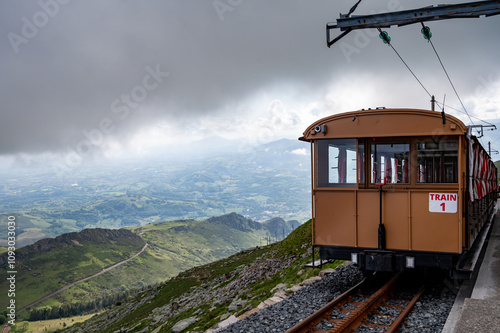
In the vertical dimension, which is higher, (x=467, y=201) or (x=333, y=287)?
(x=467, y=201)

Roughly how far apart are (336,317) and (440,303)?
2999mm

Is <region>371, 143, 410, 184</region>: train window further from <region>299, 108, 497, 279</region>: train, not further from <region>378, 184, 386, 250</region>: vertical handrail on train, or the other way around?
<region>378, 184, 386, 250</region>: vertical handrail on train

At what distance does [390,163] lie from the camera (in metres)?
11.3

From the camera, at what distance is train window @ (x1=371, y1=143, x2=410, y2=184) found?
36.7 ft

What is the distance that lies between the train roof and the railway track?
4.36 m

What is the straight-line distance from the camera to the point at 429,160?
1081 centimetres

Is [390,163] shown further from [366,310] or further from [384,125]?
[366,310]

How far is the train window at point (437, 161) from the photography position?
10.6 meters

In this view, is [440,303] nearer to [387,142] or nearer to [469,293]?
[469,293]

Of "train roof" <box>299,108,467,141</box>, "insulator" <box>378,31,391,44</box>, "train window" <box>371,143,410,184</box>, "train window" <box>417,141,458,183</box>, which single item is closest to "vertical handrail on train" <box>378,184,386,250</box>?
"train window" <box>371,143,410,184</box>

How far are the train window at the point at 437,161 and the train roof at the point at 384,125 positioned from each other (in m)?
0.41

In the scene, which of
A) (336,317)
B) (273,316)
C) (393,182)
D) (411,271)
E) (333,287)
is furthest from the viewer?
(411,271)

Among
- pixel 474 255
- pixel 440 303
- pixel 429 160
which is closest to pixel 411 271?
pixel 474 255

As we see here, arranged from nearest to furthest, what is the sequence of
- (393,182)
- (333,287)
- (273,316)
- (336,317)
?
(336,317)
(273,316)
(393,182)
(333,287)
